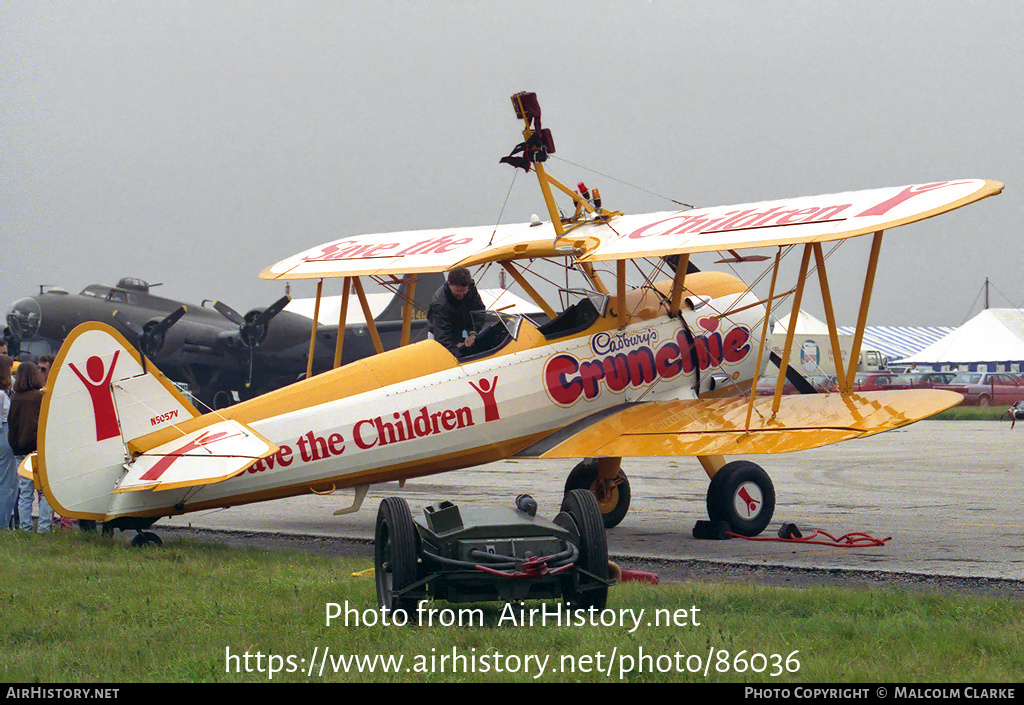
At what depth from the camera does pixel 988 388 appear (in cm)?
4303

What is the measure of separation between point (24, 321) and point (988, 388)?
1420 inches

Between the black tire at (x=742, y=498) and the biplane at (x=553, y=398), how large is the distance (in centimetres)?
2

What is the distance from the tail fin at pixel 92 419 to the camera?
8.44 meters

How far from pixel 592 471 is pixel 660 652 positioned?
6.56 m

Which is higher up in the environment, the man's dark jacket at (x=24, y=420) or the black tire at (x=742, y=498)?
the man's dark jacket at (x=24, y=420)

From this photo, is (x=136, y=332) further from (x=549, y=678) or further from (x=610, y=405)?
(x=549, y=678)

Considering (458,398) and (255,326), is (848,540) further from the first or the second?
(255,326)

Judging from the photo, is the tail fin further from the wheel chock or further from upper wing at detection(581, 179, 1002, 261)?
the wheel chock

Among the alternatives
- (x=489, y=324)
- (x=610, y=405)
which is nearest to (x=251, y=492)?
(x=489, y=324)

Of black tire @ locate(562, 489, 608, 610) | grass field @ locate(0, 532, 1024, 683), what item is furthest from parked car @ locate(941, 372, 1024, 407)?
black tire @ locate(562, 489, 608, 610)

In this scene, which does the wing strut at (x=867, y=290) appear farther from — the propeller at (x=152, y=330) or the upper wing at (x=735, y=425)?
the propeller at (x=152, y=330)

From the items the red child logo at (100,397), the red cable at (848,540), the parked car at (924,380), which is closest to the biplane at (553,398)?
the red child logo at (100,397)

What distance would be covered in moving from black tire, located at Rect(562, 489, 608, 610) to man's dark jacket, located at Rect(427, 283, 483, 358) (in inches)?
172
